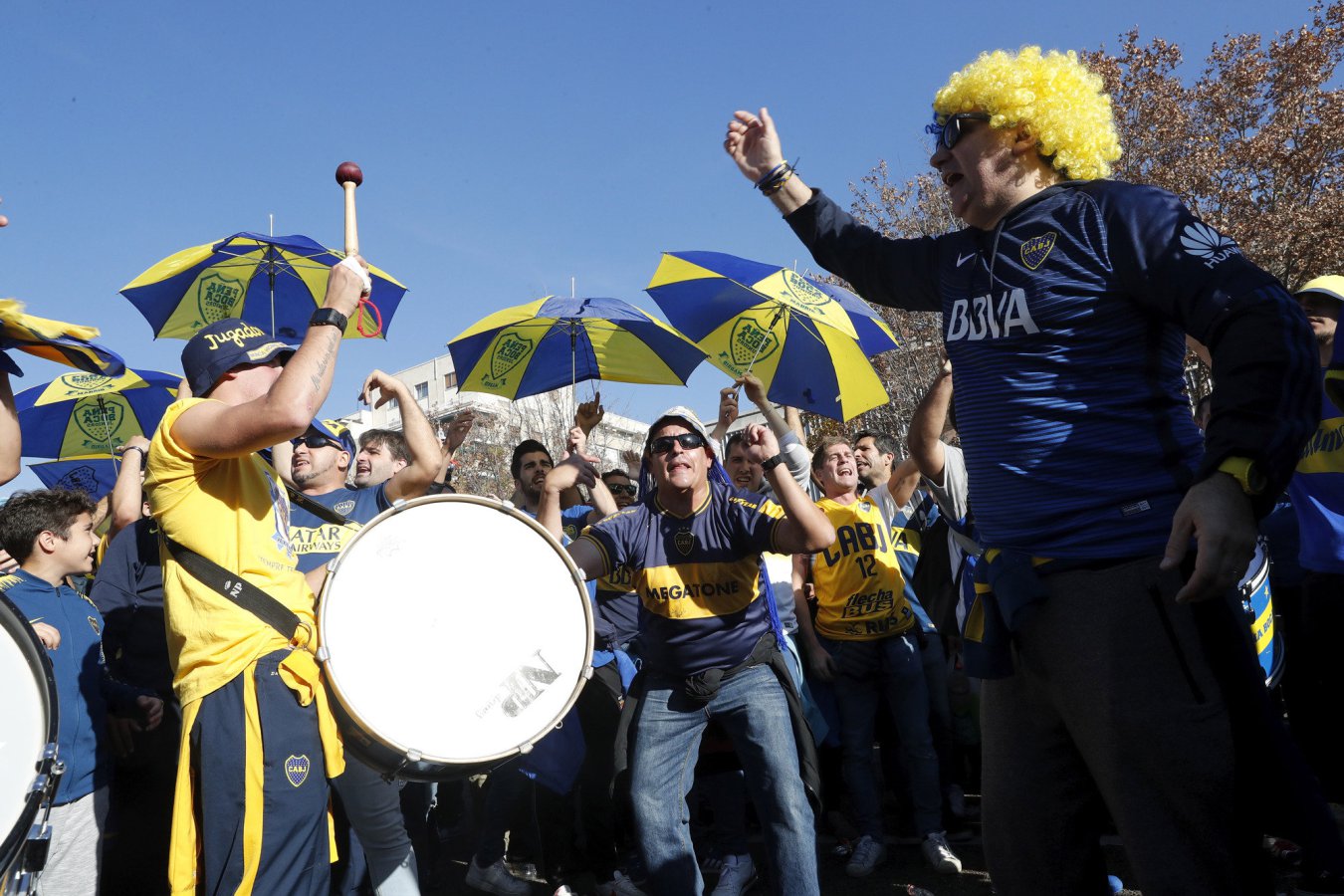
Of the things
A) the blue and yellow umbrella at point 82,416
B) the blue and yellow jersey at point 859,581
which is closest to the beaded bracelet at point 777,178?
the blue and yellow jersey at point 859,581

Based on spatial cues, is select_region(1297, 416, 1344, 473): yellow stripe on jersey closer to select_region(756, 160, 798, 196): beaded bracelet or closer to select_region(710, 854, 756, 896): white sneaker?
select_region(756, 160, 798, 196): beaded bracelet

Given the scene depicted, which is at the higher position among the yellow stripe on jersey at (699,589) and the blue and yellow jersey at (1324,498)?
the blue and yellow jersey at (1324,498)

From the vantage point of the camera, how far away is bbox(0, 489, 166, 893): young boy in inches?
151

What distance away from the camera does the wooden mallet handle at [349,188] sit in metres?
3.25

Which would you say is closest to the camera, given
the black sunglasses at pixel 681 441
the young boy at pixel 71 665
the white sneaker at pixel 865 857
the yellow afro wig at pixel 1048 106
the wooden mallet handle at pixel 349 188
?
the yellow afro wig at pixel 1048 106

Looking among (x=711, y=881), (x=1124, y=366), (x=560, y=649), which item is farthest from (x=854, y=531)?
(x=1124, y=366)

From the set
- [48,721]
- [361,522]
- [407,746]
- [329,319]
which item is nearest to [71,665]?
[361,522]

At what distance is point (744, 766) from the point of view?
13.6 feet

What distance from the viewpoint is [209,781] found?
2.69 m

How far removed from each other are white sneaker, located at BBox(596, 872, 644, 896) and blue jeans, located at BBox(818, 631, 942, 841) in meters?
1.31

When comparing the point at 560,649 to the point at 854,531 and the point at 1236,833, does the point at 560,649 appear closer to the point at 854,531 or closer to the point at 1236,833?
the point at 1236,833

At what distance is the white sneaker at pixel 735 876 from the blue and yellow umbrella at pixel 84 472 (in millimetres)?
6714

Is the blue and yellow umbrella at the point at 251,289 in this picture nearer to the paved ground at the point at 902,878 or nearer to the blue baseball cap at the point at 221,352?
the blue baseball cap at the point at 221,352

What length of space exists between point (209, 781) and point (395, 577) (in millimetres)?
733
